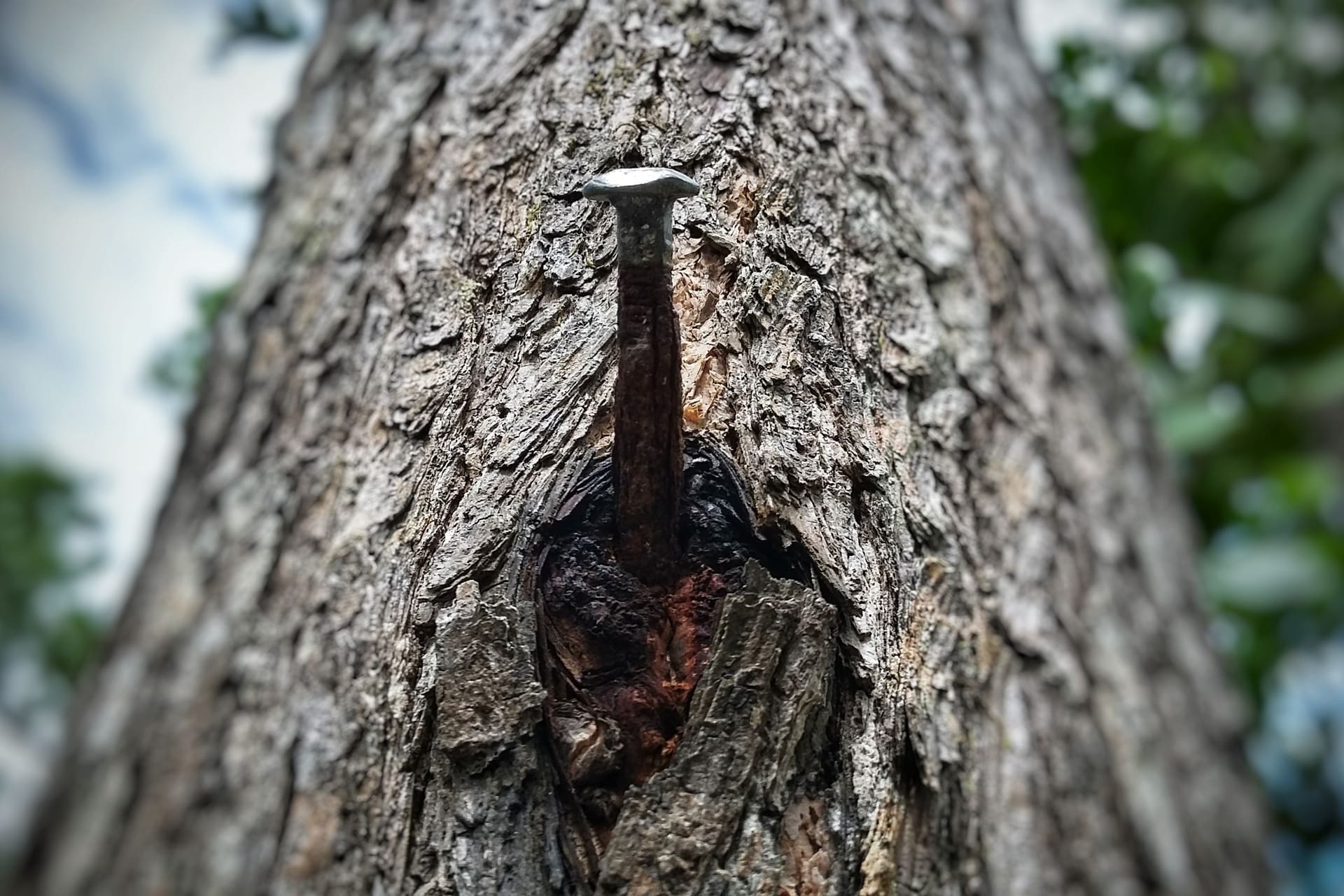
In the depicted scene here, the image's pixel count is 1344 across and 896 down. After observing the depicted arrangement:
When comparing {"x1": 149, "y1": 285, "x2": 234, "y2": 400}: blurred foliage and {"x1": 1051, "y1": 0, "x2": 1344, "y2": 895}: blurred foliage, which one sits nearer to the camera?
{"x1": 149, "y1": 285, "x2": 234, "y2": 400}: blurred foliage

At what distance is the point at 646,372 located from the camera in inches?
16.7

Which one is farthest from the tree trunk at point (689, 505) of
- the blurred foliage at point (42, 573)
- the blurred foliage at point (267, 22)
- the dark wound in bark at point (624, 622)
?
the blurred foliage at point (42, 573)

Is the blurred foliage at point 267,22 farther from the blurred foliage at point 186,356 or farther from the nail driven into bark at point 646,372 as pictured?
the nail driven into bark at point 646,372

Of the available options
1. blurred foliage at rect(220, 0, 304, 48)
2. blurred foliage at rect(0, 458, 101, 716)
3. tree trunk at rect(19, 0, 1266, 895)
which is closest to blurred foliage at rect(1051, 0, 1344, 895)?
tree trunk at rect(19, 0, 1266, 895)

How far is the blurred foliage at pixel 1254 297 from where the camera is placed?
1.69 metres

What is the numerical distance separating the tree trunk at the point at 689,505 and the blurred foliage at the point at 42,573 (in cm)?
62

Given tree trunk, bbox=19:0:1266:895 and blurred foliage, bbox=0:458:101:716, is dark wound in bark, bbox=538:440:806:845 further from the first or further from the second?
blurred foliage, bbox=0:458:101:716

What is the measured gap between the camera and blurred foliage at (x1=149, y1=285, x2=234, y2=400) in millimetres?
1343

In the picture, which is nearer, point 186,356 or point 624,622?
point 624,622

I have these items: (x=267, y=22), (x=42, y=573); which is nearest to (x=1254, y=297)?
(x=267, y=22)

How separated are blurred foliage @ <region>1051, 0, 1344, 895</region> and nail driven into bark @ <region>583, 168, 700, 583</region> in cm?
123

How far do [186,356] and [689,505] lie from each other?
4.02 feet

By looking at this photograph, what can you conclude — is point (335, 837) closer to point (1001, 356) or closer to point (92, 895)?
point (92, 895)

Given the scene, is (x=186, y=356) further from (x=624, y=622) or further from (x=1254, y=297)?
(x=1254, y=297)
